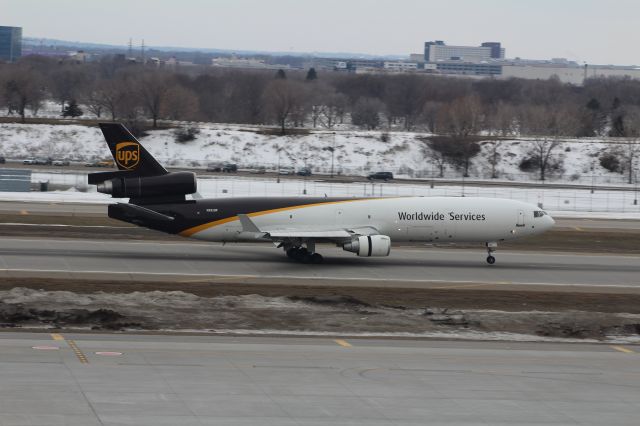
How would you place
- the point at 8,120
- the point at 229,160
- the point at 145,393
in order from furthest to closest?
the point at 8,120, the point at 229,160, the point at 145,393

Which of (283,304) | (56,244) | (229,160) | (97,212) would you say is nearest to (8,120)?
(229,160)

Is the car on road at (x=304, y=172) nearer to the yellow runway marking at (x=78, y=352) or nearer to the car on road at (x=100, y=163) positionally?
the car on road at (x=100, y=163)

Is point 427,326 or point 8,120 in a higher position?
point 8,120

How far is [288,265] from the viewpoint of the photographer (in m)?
51.5

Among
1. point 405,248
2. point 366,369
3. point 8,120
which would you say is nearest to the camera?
point 366,369

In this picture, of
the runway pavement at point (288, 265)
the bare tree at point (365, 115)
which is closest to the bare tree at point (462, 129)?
the bare tree at point (365, 115)

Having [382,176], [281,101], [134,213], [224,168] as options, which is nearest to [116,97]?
[281,101]

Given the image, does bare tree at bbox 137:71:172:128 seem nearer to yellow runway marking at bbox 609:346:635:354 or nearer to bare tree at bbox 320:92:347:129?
bare tree at bbox 320:92:347:129

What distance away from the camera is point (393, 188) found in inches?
3944

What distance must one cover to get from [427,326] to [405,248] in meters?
22.8

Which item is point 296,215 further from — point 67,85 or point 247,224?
point 67,85

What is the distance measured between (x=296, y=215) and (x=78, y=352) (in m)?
23.7

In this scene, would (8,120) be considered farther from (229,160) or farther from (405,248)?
(405,248)

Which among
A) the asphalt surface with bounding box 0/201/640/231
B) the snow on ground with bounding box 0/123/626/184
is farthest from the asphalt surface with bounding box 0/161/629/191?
the asphalt surface with bounding box 0/201/640/231
